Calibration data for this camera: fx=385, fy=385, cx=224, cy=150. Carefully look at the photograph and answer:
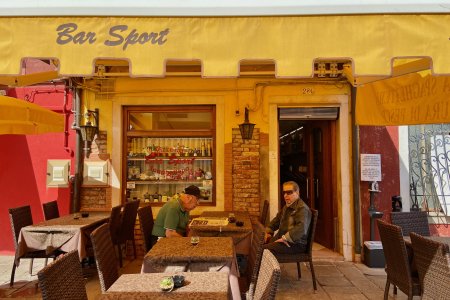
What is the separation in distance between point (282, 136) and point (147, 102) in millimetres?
6603

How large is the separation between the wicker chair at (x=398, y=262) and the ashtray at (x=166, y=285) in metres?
2.34

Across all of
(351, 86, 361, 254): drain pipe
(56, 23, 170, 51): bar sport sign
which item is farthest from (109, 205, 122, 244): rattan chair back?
(351, 86, 361, 254): drain pipe

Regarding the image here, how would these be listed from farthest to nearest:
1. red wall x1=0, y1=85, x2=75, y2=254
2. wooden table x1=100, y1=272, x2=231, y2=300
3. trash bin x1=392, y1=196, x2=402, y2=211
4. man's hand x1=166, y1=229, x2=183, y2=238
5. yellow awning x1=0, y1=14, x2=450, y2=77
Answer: red wall x1=0, y1=85, x2=75, y2=254 → trash bin x1=392, y1=196, x2=402, y2=211 → man's hand x1=166, y1=229, x2=183, y2=238 → yellow awning x1=0, y1=14, x2=450, y2=77 → wooden table x1=100, y1=272, x2=231, y2=300

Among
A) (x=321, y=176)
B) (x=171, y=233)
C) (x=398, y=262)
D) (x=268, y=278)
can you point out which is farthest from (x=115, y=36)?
(x=321, y=176)

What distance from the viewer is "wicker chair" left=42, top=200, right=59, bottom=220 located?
20.5ft

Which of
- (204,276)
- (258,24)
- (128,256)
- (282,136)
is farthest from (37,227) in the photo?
(282,136)

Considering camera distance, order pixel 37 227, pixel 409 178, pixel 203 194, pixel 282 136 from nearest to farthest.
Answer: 1. pixel 37 227
2. pixel 409 178
3. pixel 203 194
4. pixel 282 136

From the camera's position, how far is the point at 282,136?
12875 millimetres

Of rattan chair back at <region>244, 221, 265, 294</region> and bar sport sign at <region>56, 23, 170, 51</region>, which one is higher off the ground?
bar sport sign at <region>56, 23, 170, 51</region>

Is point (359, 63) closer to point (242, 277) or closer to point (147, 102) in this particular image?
point (242, 277)

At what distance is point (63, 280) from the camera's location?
7.99 ft

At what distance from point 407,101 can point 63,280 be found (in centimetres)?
404

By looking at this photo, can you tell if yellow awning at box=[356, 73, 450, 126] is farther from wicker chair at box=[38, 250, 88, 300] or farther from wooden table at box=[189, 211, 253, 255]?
wicker chair at box=[38, 250, 88, 300]

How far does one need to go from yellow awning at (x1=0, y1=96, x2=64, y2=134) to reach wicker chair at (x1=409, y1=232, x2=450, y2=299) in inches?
195
